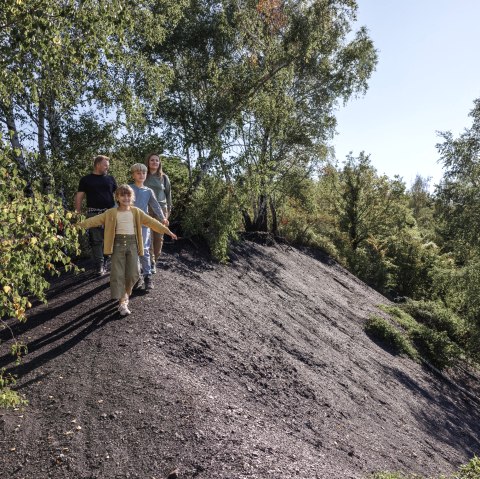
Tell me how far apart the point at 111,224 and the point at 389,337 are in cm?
929

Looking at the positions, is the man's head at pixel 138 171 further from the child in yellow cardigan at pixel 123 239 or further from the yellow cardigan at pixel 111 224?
the yellow cardigan at pixel 111 224

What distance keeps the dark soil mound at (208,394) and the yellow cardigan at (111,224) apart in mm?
1059

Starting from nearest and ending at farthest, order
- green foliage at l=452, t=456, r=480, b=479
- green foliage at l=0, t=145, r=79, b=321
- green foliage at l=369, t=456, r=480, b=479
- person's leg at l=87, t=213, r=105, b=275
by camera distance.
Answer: green foliage at l=0, t=145, r=79, b=321 < green foliage at l=369, t=456, r=480, b=479 < green foliage at l=452, t=456, r=480, b=479 < person's leg at l=87, t=213, r=105, b=275

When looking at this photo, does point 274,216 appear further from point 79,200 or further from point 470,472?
point 470,472

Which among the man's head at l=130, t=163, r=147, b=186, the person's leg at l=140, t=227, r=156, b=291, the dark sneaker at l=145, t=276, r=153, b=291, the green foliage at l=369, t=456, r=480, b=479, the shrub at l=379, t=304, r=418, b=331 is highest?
the man's head at l=130, t=163, r=147, b=186

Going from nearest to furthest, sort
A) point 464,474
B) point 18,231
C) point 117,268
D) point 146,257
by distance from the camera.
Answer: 1. point 18,231
2. point 464,474
3. point 117,268
4. point 146,257

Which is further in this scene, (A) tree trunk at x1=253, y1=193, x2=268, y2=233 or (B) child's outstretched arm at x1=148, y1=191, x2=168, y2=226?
(A) tree trunk at x1=253, y1=193, x2=268, y2=233

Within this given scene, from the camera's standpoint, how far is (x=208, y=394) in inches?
192

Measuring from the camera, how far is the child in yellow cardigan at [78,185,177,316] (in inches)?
229

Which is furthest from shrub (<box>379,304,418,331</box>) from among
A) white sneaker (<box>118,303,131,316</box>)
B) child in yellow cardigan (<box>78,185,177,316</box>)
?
child in yellow cardigan (<box>78,185,177,316</box>)

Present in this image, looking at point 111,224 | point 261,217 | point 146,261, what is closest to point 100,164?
point 111,224

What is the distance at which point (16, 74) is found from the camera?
4.44 meters

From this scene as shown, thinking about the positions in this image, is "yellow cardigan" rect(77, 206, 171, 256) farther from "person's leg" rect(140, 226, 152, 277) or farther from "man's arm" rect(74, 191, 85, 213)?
"man's arm" rect(74, 191, 85, 213)

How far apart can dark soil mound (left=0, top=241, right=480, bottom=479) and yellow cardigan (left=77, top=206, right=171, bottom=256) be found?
106 cm
